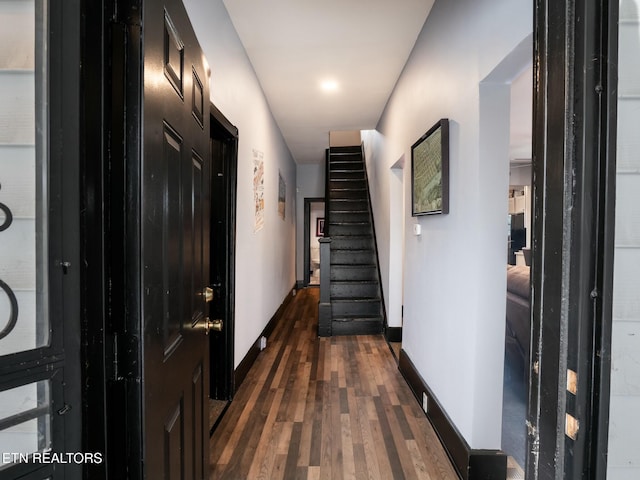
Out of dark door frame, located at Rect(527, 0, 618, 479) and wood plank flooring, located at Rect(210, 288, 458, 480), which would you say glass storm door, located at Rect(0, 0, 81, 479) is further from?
wood plank flooring, located at Rect(210, 288, 458, 480)

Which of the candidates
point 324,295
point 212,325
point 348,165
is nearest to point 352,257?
point 324,295

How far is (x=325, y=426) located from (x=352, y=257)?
3.04 m

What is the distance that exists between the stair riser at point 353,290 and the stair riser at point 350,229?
1140 millimetres

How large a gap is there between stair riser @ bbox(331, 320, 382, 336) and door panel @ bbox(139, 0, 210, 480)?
281cm

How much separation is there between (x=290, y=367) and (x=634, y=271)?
2874mm

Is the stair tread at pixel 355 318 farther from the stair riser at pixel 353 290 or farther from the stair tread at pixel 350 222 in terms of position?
the stair tread at pixel 350 222

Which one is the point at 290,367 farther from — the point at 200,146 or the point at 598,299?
the point at 598,299

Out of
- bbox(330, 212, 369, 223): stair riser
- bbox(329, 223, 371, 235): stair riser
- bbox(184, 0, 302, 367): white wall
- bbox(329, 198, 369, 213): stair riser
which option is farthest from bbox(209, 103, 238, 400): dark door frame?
bbox(329, 198, 369, 213): stair riser

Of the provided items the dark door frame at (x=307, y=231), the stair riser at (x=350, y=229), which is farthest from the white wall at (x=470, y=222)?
the dark door frame at (x=307, y=231)

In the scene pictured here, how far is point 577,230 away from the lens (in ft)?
1.97

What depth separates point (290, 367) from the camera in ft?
9.97

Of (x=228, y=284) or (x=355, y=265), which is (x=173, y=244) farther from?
(x=355, y=265)

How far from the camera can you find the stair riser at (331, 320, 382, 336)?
4070 mm

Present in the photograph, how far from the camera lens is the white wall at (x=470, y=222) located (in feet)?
4.98
